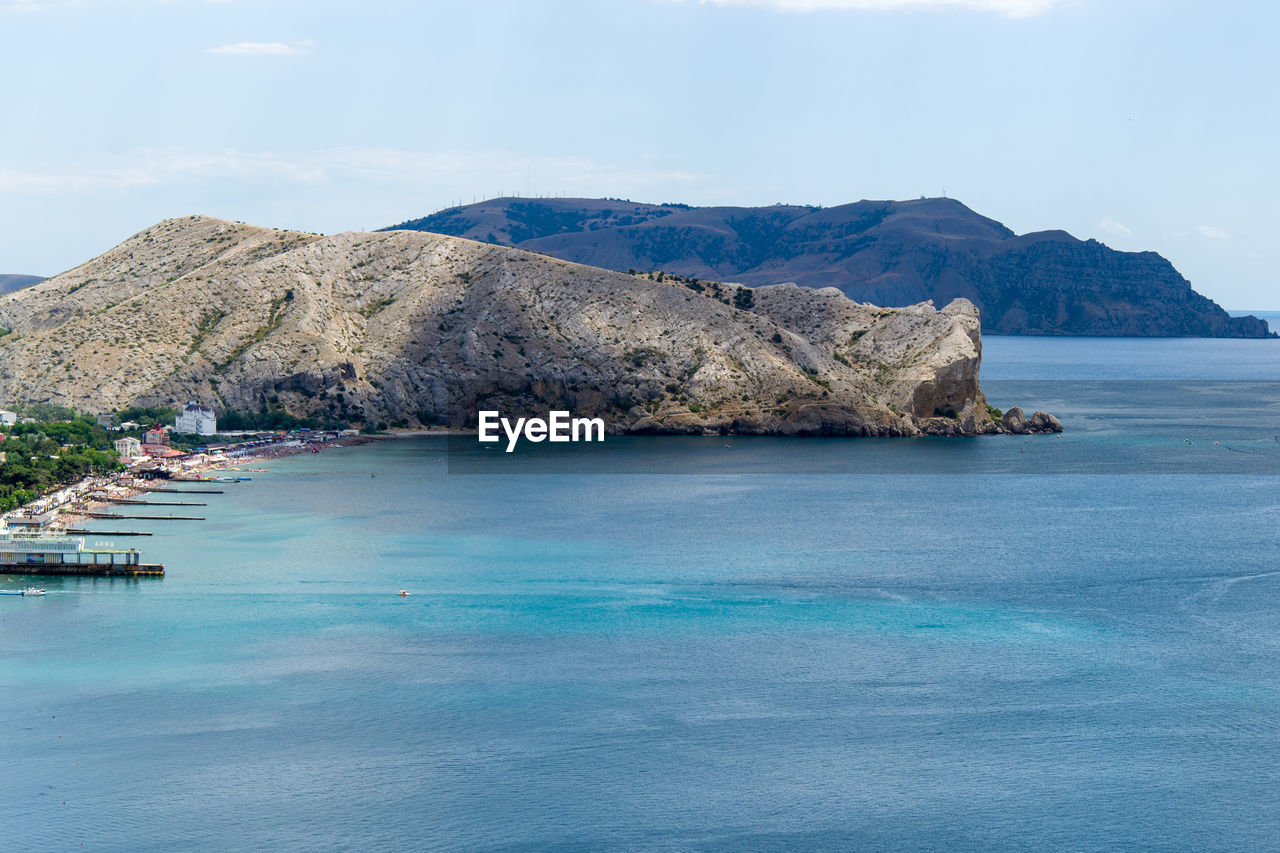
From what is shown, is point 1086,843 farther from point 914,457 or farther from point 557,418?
point 557,418

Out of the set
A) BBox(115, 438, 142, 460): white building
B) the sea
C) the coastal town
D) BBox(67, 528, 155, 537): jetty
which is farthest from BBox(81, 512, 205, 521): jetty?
BBox(115, 438, 142, 460): white building

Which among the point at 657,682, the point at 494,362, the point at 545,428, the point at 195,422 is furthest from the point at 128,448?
the point at 657,682

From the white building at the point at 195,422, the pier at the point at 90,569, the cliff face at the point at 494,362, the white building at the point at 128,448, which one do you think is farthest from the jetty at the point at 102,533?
the cliff face at the point at 494,362

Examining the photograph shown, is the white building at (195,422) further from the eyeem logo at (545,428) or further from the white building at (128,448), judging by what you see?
the eyeem logo at (545,428)

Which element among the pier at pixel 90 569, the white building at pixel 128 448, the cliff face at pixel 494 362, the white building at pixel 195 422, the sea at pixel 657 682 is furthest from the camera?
the cliff face at pixel 494 362

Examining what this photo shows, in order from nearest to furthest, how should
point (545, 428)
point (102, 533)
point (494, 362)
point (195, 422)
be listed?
point (102, 533) < point (195, 422) < point (545, 428) < point (494, 362)

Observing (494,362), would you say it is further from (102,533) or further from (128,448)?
(102,533)
